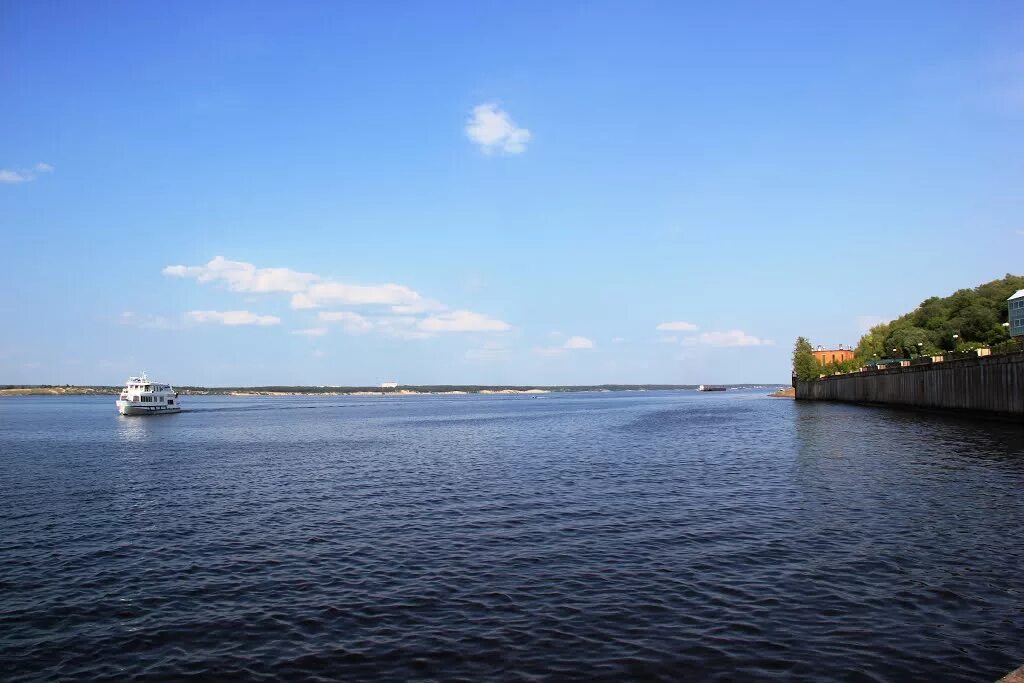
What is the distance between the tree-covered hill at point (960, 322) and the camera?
443ft

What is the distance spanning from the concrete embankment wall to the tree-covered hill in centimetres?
1835

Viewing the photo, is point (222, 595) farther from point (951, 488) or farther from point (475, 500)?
point (951, 488)

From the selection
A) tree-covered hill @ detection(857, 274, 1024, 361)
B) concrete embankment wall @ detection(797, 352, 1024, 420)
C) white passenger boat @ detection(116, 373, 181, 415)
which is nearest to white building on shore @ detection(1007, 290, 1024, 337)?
tree-covered hill @ detection(857, 274, 1024, 361)

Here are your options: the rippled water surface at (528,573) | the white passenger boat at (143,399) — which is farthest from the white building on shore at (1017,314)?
the white passenger boat at (143,399)

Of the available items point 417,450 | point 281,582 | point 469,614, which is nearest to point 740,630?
point 469,614

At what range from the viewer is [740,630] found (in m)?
15.2

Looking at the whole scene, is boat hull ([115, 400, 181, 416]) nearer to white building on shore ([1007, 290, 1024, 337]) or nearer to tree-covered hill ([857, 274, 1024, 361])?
tree-covered hill ([857, 274, 1024, 361])

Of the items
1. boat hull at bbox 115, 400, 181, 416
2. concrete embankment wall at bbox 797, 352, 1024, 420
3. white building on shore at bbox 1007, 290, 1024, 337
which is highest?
white building on shore at bbox 1007, 290, 1024, 337

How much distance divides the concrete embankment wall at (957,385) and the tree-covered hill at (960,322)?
18.4 metres

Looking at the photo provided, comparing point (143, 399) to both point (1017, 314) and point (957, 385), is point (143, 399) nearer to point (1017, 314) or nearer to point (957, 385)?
point (957, 385)

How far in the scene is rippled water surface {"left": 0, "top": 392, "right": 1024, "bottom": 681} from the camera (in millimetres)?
14188

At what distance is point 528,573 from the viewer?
67.0ft

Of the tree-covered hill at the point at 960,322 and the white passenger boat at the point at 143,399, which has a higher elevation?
the tree-covered hill at the point at 960,322

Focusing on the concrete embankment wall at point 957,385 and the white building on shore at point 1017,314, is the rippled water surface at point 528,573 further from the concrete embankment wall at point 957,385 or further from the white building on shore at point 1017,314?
the white building on shore at point 1017,314
